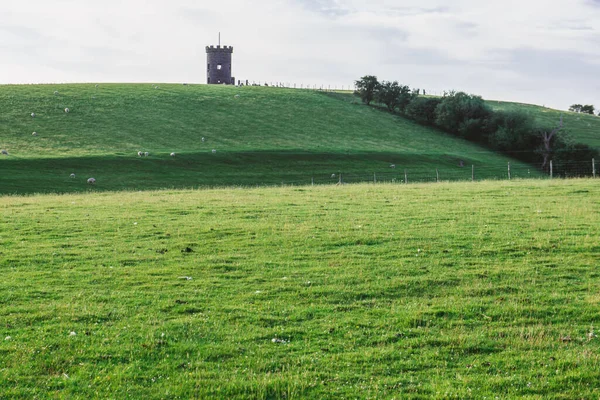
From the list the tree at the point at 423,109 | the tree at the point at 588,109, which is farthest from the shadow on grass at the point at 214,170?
the tree at the point at 588,109

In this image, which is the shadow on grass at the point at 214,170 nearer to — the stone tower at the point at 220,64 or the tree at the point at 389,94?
the tree at the point at 389,94

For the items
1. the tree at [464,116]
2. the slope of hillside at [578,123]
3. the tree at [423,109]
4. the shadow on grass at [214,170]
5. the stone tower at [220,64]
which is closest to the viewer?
the shadow on grass at [214,170]

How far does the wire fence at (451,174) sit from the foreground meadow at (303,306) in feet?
119

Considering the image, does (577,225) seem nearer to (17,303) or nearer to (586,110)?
(17,303)

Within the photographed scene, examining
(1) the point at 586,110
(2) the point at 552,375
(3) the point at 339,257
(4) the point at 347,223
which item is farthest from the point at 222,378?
(1) the point at 586,110

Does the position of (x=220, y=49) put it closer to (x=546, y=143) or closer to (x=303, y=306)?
(x=546, y=143)

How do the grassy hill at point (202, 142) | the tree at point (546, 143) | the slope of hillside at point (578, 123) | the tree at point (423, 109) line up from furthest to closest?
the slope of hillside at point (578, 123), the tree at point (423, 109), the tree at point (546, 143), the grassy hill at point (202, 142)

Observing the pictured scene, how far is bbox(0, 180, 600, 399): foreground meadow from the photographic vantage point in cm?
1012

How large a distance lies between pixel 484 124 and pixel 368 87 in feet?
99.7

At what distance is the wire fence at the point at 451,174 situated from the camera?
64.1 meters

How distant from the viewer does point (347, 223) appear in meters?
25.3

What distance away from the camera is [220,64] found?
154 metres

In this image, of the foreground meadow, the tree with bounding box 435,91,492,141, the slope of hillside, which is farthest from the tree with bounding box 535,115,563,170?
the foreground meadow

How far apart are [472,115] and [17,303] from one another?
95.3 metres
